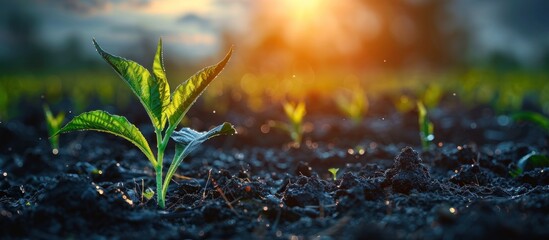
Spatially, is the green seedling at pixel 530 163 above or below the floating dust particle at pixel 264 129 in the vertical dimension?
below

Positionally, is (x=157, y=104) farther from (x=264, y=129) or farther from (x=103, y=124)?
(x=264, y=129)

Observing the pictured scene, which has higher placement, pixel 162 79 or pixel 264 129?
pixel 264 129

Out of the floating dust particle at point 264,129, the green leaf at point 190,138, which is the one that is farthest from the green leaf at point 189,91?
the floating dust particle at point 264,129

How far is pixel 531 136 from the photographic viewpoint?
6.29 meters

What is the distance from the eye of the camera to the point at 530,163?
3822 mm

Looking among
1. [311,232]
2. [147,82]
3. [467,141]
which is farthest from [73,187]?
[467,141]

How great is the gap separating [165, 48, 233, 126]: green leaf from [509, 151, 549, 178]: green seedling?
2.17 m

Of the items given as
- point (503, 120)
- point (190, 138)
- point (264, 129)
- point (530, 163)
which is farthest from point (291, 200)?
point (503, 120)

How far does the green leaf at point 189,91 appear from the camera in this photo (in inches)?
107

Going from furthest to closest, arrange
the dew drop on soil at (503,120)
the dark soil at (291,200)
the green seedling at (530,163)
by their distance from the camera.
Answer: the dew drop on soil at (503,120) < the green seedling at (530,163) < the dark soil at (291,200)

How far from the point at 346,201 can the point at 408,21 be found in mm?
30327

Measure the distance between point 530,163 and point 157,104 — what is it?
2605 mm

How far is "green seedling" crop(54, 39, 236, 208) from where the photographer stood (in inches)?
105

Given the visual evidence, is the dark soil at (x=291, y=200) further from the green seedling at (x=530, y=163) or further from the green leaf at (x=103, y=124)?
the green leaf at (x=103, y=124)
